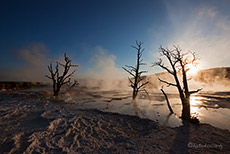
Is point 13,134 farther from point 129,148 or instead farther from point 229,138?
point 229,138

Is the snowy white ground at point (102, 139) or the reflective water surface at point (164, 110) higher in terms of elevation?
the reflective water surface at point (164, 110)

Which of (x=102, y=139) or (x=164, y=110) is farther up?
(x=164, y=110)

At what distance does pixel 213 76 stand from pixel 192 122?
61839 mm

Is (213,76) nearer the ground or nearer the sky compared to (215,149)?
nearer the sky

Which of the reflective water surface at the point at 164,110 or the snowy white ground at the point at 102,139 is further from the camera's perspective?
the reflective water surface at the point at 164,110

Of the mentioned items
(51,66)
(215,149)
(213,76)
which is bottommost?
(215,149)

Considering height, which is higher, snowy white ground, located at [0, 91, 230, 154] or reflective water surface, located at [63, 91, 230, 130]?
reflective water surface, located at [63, 91, 230, 130]

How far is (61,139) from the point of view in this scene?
11.4 feet

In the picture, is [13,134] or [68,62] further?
[68,62]

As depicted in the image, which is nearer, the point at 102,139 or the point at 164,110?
the point at 102,139

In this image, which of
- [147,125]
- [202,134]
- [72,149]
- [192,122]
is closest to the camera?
[72,149]

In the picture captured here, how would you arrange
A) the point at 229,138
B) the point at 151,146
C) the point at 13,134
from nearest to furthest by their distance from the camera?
the point at 151,146 → the point at 13,134 → the point at 229,138

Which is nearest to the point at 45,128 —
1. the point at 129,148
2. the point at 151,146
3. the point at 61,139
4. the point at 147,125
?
the point at 61,139

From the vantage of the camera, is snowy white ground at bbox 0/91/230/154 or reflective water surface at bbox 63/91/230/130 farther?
reflective water surface at bbox 63/91/230/130
